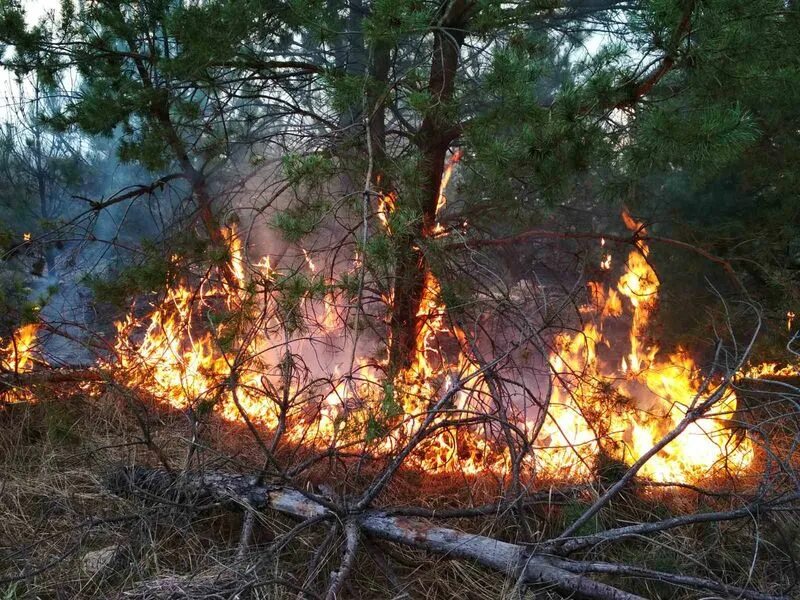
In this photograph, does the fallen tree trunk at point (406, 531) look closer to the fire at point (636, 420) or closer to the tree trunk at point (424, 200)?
the fire at point (636, 420)

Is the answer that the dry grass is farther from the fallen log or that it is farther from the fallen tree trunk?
the fallen log

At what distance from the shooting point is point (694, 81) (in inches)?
133

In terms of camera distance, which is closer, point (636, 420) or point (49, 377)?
point (636, 420)

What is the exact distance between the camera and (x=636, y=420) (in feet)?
15.5

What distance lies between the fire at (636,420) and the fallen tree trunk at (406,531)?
66 cm

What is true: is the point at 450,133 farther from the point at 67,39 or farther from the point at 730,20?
the point at 67,39

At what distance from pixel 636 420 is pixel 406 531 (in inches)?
92.0

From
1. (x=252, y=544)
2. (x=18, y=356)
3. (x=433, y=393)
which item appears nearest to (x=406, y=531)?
(x=252, y=544)

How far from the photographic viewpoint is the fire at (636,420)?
4191 mm

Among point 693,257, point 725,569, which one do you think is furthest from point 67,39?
point 693,257

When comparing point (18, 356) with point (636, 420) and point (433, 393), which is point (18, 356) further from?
point (636, 420)

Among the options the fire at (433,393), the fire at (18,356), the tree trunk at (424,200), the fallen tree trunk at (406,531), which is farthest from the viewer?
the fire at (18,356)

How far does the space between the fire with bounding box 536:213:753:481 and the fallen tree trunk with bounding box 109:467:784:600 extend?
2.15ft

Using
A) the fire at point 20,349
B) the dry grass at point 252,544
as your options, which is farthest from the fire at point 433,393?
the dry grass at point 252,544
